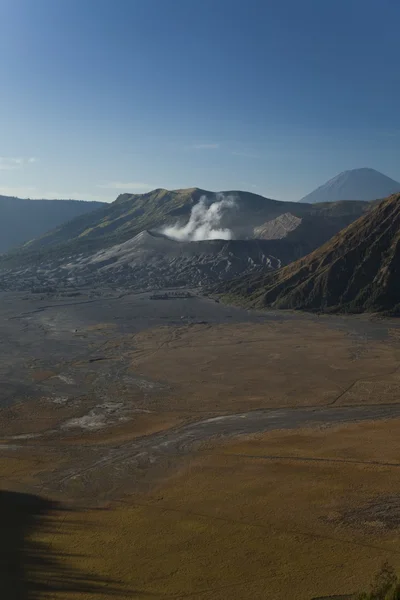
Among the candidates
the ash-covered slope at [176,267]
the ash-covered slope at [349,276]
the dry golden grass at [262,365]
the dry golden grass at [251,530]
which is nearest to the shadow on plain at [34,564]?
the dry golden grass at [251,530]

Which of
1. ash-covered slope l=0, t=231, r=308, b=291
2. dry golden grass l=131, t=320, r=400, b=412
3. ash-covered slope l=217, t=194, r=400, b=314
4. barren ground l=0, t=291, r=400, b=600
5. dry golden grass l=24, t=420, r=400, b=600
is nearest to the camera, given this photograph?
dry golden grass l=24, t=420, r=400, b=600

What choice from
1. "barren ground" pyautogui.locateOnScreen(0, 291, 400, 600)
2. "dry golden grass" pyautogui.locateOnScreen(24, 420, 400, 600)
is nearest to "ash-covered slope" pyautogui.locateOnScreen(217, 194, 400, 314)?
"barren ground" pyautogui.locateOnScreen(0, 291, 400, 600)

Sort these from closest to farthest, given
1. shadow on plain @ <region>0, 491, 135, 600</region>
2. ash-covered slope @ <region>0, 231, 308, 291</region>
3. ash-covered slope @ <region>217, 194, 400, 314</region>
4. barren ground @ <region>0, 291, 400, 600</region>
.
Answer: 1. shadow on plain @ <region>0, 491, 135, 600</region>
2. barren ground @ <region>0, 291, 400, 600</region>
3. ash-covered slope @ <region>217, 194, 400, 314</region>
4. ash-covered slope @ <region>0, 231, 308, 291</region>

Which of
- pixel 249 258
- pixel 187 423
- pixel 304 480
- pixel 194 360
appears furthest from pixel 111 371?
pixel 249 258

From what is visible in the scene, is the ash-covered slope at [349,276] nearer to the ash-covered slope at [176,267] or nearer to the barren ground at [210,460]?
the barren ground at [210,460]

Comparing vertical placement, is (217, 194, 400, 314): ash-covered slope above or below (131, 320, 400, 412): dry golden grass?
above

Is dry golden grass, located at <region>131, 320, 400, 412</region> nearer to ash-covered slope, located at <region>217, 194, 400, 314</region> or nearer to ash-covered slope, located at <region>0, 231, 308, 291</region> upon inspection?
ash-covered slope, located at <region>217, 194, 400, 314</region>
